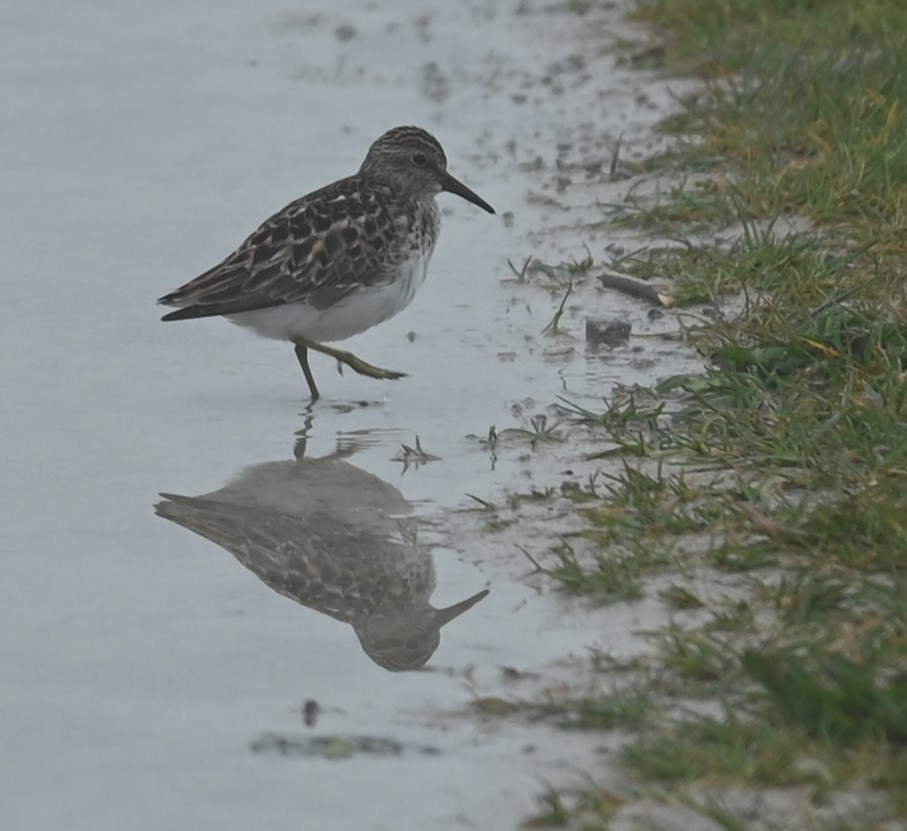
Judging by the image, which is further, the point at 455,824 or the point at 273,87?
the point at 273,87

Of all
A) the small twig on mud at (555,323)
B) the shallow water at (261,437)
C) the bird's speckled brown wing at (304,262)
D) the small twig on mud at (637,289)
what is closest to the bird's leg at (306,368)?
the shallow water at (261,437)

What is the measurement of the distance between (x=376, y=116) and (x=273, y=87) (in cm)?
109

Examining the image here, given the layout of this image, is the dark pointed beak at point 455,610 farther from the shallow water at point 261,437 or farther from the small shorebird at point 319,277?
the small shorebird at point 319,277

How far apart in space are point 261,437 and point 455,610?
194 centimetres

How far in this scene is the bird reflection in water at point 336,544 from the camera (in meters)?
5.37

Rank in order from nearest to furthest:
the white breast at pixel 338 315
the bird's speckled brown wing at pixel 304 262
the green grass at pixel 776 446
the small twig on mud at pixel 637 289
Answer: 1. the green grass at pixel 776 446
2. the bird's speckled brown wing at pixel 304 262
3. the white breast at pixel 338 315
4. the small twig on mud at pixel 637 289

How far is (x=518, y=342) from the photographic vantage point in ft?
26.2

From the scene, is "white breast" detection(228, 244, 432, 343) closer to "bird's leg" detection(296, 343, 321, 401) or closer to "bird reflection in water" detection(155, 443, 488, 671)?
"bird's leg" detection(296, 343, 321, 401)

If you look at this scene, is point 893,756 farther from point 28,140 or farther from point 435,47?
point 435,47

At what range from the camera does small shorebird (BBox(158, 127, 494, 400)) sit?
25.0ft

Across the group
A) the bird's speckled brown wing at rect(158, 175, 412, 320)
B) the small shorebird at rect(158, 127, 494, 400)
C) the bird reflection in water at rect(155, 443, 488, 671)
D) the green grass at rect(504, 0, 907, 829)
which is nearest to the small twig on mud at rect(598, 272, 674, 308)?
the green grass at rect(504, 0, 907, 829)

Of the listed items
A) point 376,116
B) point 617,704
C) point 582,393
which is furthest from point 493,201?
point 617,704

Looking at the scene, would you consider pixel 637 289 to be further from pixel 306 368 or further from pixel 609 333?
pixel 306 368

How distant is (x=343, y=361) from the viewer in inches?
308
